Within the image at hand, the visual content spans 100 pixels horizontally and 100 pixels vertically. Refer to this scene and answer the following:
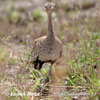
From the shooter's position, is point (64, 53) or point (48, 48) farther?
point (64, 53)

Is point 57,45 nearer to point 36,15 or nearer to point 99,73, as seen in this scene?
point 99,73

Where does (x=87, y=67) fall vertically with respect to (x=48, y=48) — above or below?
below

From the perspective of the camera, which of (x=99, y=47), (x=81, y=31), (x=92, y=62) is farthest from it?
(x=81, y=31)

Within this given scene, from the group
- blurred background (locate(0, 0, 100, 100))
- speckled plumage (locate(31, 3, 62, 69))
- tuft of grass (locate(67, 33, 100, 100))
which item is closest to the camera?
tuft of grass (locate(67, 33, 100, 100))

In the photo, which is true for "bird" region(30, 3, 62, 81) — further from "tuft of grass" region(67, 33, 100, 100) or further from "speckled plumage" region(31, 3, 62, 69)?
"tuft of grass" region(67, 33, 100, 100)

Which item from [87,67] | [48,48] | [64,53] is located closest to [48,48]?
[48,48]

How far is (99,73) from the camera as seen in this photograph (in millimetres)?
3939

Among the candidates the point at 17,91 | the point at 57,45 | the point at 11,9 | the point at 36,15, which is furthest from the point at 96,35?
the point at 11,9

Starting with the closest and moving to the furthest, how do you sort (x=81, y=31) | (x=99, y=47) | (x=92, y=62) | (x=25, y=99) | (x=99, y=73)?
(x=25, y=99) → (x=99, y=73) → (x=92, y=62) → (x=99, y=47) → (x=81, y=31)

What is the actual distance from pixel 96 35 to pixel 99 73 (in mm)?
1717

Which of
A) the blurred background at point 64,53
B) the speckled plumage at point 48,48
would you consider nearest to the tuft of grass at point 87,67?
the blurred background at point 64,53

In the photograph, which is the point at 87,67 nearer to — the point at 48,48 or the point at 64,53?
the point at 48,48

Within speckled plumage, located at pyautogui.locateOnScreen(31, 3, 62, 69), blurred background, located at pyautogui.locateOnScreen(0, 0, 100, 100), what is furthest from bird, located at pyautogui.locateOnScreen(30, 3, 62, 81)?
blurred background, located at pyautogui.locateOnScreen(0, 0, 100, 100)

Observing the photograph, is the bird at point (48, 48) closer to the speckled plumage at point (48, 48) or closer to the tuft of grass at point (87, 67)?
the speckled plumage at point (48, 48)
